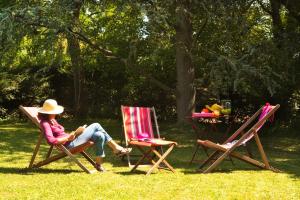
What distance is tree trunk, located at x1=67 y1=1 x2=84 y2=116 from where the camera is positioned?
1387 centimetres

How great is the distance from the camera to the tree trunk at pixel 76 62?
45.5 feet

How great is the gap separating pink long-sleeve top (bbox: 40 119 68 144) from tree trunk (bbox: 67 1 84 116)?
6.23 metres

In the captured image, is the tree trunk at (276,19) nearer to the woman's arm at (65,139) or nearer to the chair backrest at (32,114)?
the chair backrest at (32,114)

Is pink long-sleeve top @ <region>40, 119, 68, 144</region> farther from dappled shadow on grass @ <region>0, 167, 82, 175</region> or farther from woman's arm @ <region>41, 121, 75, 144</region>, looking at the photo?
dappled shadow on grass @ <region>0, 167, 82, 175</region>

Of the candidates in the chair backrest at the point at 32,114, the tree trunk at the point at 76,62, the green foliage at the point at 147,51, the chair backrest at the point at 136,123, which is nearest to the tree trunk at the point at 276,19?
the green foliage at the point at 147,51

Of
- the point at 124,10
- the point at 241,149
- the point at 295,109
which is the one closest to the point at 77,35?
the point at 124,10

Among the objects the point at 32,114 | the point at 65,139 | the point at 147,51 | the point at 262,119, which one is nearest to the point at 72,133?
the point at 65,139

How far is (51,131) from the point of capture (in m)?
7.54

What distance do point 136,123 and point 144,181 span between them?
7.59 feet

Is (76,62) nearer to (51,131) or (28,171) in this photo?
(28,171)

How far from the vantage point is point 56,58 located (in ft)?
48.1

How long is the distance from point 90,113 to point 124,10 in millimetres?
8226

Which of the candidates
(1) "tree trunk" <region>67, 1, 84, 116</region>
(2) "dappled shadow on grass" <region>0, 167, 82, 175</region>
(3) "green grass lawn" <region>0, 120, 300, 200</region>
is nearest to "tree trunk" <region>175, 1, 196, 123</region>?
(1) "tree trunk" <region>67, 1, 84, 116</region>

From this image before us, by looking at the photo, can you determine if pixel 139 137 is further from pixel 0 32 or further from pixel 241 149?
pixel 0 32
